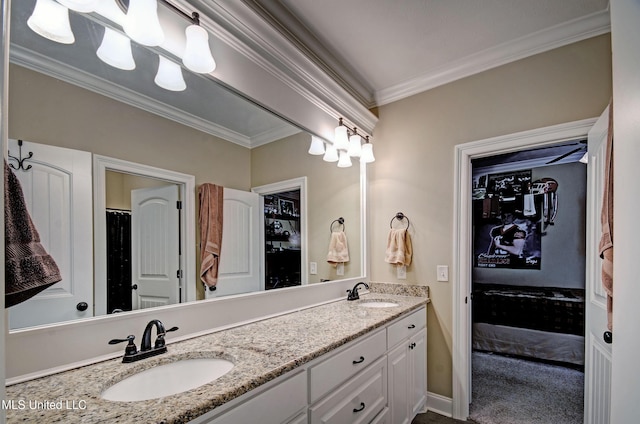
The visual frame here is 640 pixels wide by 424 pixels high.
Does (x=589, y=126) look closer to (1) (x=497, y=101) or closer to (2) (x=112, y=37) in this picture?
(1) (x=497, y=101)

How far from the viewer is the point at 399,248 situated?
98.6 inches

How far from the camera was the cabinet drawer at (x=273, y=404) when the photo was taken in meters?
0.92

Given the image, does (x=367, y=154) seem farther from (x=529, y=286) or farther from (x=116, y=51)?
(x=529, y=286)

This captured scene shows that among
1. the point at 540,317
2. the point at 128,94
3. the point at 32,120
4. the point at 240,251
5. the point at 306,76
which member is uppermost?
the point at 306,76

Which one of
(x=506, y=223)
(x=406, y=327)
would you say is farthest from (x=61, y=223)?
(x=506, y=223)

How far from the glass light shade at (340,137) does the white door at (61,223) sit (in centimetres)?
164

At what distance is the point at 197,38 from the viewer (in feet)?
4.50

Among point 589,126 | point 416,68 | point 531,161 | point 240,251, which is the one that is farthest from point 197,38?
point 531,161

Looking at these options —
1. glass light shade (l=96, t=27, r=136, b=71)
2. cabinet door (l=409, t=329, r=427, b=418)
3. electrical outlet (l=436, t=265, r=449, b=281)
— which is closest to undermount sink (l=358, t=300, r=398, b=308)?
cabinet door (l=409, t=329, r=427, b=418)

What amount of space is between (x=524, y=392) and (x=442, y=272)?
1359mm

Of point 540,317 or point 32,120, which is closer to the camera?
point 32,120

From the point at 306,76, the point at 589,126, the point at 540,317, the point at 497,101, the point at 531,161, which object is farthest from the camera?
the point at 531,161

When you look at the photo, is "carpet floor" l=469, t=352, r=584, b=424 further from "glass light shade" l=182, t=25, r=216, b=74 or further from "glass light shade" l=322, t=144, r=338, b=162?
"glass light shade" l=182, t=25, r=216, b=74

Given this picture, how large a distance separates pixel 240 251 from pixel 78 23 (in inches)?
46.3
